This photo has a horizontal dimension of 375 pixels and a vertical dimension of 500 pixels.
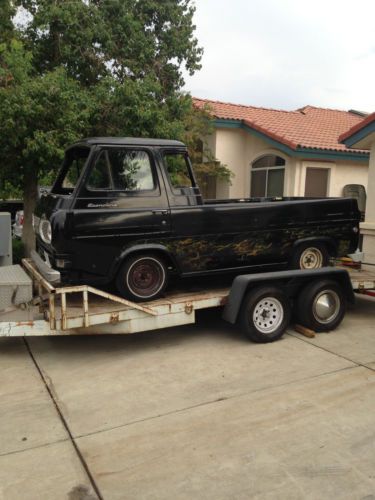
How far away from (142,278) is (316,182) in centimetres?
976

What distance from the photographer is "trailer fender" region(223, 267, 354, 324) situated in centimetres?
581

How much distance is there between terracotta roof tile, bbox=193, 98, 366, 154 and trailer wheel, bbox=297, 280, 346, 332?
7.31m

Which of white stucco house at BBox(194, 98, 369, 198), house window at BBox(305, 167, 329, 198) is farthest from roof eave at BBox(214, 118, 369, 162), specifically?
house window at BBox(305, 167, 329, 198)

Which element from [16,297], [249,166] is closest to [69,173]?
[16,297]

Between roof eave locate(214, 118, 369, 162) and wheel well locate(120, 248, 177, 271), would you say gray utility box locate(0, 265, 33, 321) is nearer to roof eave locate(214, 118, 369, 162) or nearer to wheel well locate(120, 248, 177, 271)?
wheel well locate(120, 248, 177, 271)

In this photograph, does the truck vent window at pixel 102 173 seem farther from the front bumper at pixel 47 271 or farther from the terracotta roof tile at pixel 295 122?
the terracotta roof tile at pixel 295 122

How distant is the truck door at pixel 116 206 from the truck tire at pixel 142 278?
0.22 metres

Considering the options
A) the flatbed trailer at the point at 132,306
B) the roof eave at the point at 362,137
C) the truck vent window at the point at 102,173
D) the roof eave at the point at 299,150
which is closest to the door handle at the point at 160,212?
the truck vent window at the point at 102,173

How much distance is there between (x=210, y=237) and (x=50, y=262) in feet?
6.58

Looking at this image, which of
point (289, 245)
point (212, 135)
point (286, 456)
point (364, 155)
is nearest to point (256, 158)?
point (212, 135)

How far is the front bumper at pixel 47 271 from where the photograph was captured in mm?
5158

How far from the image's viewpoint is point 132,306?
209 inches

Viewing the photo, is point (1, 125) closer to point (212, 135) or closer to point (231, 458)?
point (231, 458)

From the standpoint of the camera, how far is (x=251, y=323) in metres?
5.94
